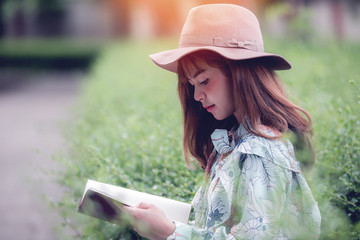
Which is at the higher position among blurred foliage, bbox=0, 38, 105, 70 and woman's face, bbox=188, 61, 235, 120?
woman's face, bbox=188, 61, 235, 120

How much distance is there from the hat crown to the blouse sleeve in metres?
0.48

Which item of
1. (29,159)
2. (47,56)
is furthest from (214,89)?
(47,56)

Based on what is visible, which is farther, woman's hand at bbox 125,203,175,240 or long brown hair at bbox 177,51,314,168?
long brown hair at bbox 177,51,314,168

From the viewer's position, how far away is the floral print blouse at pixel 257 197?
157cm

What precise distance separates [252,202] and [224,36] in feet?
2.21

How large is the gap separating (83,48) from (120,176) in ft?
74.7

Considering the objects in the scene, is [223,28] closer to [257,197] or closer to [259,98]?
[259,98]

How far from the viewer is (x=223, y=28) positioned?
1854mm

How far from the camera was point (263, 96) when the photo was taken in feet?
6.05

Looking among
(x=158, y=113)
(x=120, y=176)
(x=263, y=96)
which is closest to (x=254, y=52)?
(x=263, y=96)

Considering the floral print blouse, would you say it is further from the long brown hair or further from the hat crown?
the hat crown

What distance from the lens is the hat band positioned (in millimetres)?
1833

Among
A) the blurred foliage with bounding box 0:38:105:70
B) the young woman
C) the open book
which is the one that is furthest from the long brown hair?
the blurred foliage with bounding box 0:38:105:70

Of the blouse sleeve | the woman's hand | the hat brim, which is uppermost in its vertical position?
the hat brim
